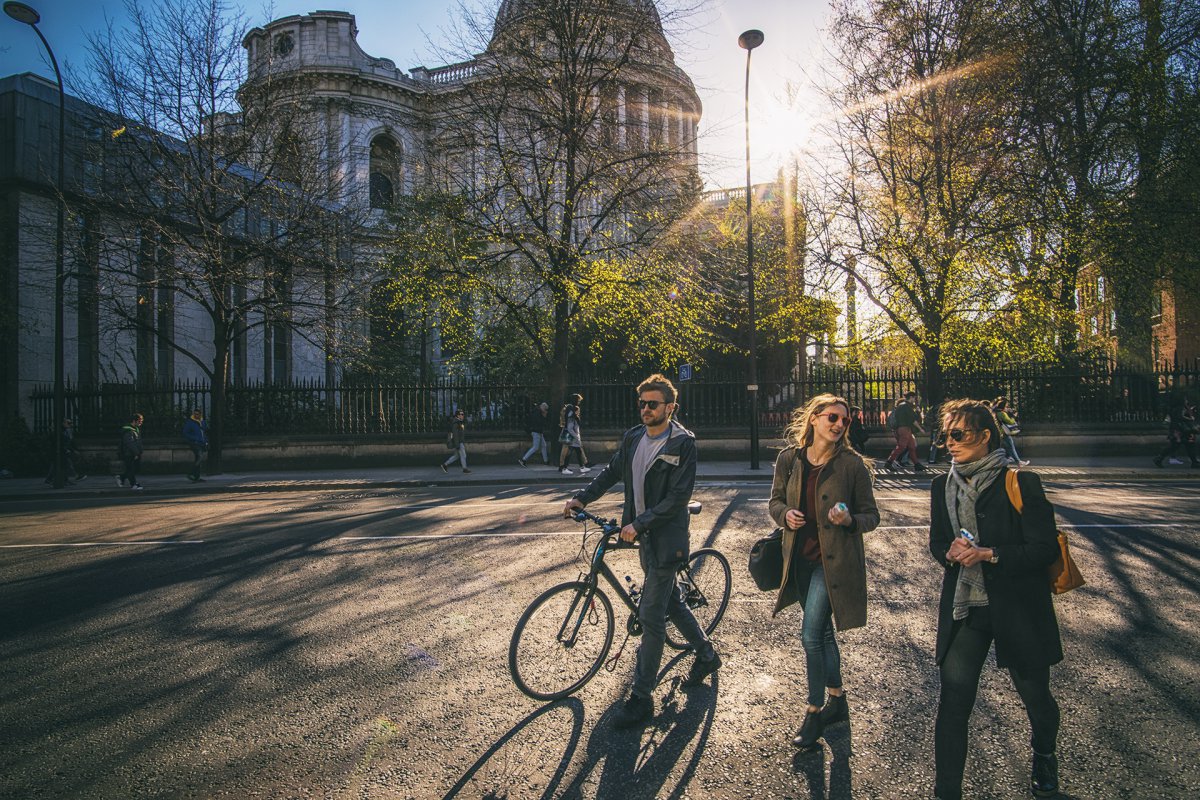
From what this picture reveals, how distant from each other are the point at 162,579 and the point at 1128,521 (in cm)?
1073

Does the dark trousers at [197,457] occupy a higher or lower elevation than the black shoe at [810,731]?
higher

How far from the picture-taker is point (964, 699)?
273cm

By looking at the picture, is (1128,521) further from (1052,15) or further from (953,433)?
(1052,15)

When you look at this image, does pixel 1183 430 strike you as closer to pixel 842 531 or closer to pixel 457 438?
pixel 457 438

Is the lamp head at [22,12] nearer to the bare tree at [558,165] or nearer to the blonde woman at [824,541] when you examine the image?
the bare tree at [558,165]

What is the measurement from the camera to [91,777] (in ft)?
10.3

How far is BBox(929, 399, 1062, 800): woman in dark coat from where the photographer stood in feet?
8.82

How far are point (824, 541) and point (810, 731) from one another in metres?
0.87

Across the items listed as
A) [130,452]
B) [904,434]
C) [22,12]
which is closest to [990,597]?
[904,434]

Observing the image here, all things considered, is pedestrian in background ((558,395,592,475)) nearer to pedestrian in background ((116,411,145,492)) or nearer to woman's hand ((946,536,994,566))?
pedestrian in background ((116,411,145,492))

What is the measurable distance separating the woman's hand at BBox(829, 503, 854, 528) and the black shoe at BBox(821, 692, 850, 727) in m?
0.93

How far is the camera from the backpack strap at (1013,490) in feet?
8.91

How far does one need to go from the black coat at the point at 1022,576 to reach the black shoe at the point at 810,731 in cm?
85

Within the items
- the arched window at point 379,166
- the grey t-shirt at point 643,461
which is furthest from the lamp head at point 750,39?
the arched window at point 379,166
